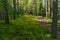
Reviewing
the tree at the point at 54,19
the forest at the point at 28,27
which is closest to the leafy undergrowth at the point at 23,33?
the forest at the point at 28,27

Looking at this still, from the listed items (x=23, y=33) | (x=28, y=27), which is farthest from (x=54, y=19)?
(x=28, y=27)

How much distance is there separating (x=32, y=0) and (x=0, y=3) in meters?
48.9

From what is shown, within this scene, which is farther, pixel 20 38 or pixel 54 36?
pixel 54 36

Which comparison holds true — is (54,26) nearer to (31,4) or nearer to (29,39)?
(29,39)

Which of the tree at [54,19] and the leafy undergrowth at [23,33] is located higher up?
the tree at [54,19]

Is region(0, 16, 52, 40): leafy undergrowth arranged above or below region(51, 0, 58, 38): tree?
below

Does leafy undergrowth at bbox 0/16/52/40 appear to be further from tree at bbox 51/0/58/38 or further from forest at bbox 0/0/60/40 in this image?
tree at bbox 51/0/58/38

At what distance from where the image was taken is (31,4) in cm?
6225

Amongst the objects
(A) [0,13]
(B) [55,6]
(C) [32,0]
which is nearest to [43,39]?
(B) [55,6]

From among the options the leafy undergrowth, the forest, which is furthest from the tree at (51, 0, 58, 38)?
Result: the leafy undergrowth

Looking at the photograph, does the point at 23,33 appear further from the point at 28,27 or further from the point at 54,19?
the point at 28,27

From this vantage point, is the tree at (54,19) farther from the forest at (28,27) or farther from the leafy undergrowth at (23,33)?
the leafy undergrowth at (23,33)

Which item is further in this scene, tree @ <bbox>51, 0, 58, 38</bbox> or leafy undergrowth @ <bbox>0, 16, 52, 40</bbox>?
tree @ <bbox>51, 0, 58, 38</bbox>

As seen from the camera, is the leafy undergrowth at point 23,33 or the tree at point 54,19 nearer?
the leafy undergrowth at point 23,33
